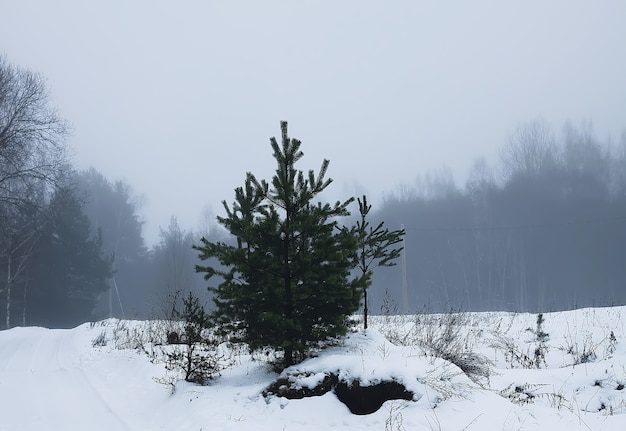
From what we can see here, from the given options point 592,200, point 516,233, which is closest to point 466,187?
point 516,233

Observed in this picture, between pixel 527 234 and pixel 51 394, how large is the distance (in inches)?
2112

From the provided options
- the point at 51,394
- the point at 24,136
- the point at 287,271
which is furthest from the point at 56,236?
the point at 287,271

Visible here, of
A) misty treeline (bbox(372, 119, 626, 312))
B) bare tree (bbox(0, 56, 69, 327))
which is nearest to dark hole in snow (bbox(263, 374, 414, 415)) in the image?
bare tree (bbox(0, 56, 69, 327))

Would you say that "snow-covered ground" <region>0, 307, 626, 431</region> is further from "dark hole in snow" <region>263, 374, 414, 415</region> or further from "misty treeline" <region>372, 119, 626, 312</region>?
"misty treeline" <region>372, 119, 626, 312</region>

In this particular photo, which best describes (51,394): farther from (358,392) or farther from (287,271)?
(358,392)

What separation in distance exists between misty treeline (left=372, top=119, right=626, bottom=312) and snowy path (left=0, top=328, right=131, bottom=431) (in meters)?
38.9

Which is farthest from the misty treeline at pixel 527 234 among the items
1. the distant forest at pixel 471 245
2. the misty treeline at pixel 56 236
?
the misty treeline at pixel 56 236

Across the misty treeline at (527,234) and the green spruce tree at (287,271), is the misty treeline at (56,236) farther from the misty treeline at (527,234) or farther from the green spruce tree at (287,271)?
the misty treeline at (527,234)

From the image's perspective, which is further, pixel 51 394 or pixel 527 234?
pixel 527 234

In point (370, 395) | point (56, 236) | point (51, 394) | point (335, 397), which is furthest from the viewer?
point (56, 236)

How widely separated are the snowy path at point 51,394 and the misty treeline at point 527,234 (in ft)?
128

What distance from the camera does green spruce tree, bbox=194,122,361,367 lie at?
246 inches

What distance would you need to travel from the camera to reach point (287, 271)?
6465mm

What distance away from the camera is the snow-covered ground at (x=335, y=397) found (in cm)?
483
